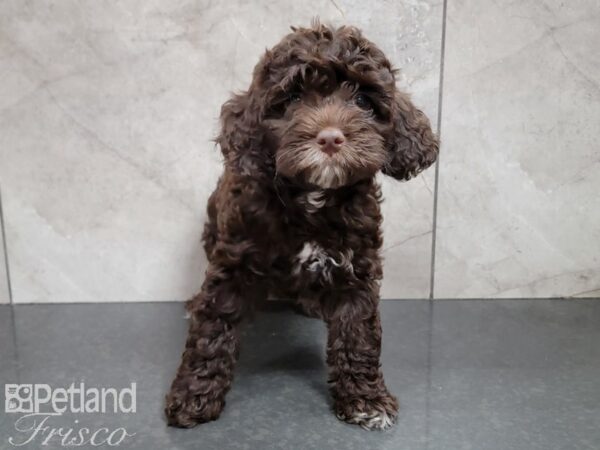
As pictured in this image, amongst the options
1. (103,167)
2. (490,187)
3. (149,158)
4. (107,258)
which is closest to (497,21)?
(490,187)

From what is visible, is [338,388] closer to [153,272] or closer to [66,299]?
[153,272]

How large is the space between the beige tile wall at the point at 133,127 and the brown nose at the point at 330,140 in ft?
3.22

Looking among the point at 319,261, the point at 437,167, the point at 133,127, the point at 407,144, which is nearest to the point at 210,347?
the point at 319,261

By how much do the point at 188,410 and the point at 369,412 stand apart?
50 cm

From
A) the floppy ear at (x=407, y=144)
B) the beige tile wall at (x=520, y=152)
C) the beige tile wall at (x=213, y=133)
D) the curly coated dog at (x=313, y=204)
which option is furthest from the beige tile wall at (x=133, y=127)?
the floppy ear at (x=407, y=144)

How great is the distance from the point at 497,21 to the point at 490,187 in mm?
622

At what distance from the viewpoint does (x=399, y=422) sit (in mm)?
1820

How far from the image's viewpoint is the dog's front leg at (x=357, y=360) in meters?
1.82

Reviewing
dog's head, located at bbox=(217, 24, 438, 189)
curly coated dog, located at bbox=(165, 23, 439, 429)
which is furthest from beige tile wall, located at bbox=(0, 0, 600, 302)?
dog's head, located at bbox=(217, 24, 438, 189)

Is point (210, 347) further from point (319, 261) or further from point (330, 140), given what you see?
point (330, 140)

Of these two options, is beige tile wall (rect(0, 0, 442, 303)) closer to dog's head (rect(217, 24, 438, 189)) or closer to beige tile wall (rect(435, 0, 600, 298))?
beige tile wall (rect(435, 0, 600, 298))

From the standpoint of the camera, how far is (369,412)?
5.89ft

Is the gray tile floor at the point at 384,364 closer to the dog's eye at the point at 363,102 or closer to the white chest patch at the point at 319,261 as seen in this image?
the white chest patch at the point at 319,261

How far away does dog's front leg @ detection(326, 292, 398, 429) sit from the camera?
71.7 inches
